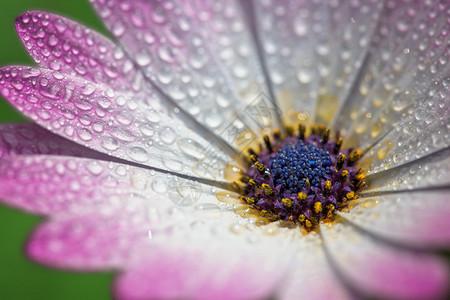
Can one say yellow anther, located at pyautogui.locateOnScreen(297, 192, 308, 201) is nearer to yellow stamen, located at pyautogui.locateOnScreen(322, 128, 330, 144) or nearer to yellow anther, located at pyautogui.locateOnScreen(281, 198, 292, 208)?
yellow anther, located at pyautogui.locateOnScreen(281, 198, 292, 208)

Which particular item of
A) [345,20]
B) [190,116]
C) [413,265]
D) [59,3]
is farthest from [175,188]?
[59,3]

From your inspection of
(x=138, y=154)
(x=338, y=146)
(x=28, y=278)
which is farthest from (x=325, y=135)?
(x=28, y=278)

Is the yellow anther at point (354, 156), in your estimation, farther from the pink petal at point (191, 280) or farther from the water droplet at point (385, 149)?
the pink petal at point (191, 280)

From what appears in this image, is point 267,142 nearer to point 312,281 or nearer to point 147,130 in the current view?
point 147,130

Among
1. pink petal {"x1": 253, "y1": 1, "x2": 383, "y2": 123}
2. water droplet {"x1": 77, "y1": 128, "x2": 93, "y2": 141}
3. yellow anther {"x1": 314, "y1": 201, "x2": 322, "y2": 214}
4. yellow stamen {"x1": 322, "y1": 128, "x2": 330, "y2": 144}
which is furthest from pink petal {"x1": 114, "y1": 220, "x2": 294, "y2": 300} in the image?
pink petal {"x1": 253, "y1": 1, "x2": 383, "y2": 123}

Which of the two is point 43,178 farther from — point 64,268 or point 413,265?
point 413,265

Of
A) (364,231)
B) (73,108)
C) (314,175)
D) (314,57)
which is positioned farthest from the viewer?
(314,57)
